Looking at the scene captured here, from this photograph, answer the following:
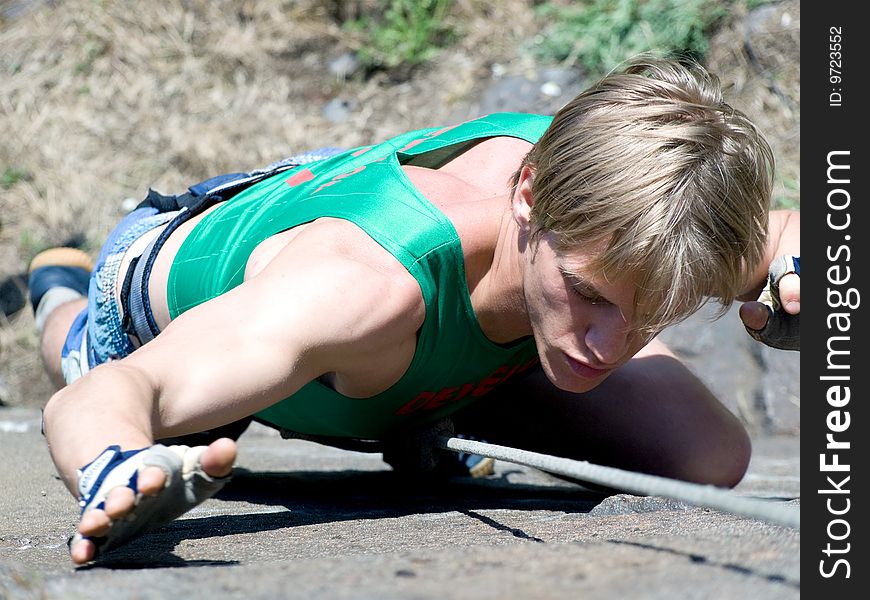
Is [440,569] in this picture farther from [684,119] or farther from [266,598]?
[684,119]

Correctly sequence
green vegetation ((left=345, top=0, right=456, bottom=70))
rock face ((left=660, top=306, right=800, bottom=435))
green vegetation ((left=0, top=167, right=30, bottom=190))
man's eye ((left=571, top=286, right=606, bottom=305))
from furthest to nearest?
green vegetation ((left=345, top=0, right=456, bottom=70)) < green vegetation ((left=0, top=167, right=30, bottom=190)) < rock face ((left=660, top=306, right=800, bottom=435)) < man's eye ((left=571, top=286, right=606, bottom=305))

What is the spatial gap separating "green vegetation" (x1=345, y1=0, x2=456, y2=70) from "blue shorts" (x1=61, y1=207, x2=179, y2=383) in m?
3.49

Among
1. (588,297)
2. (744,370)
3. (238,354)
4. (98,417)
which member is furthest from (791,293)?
(744,370)

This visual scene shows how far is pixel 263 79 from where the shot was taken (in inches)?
220

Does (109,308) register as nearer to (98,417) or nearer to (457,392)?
(457,392)

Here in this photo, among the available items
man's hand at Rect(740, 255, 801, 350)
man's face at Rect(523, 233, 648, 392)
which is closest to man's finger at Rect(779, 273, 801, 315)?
man's hand at Rect(740, 255, 801, 350)

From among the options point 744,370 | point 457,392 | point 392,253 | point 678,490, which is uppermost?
point 392,253

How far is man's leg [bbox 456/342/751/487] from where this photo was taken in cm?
230

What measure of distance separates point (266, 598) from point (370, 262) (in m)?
0.70

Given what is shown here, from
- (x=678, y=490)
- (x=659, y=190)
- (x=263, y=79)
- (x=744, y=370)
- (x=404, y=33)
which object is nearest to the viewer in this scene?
(x=678, y=490)

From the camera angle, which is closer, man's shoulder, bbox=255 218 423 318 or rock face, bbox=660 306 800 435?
man's shoulder, bbox=255 218 423 318

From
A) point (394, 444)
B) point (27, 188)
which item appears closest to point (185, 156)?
point (27, 188)

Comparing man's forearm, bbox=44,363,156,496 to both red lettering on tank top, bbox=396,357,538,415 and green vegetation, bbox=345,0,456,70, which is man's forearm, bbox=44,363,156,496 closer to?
red lettering on tank top, bbox=396,357,538,415

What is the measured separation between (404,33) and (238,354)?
4588 mm
